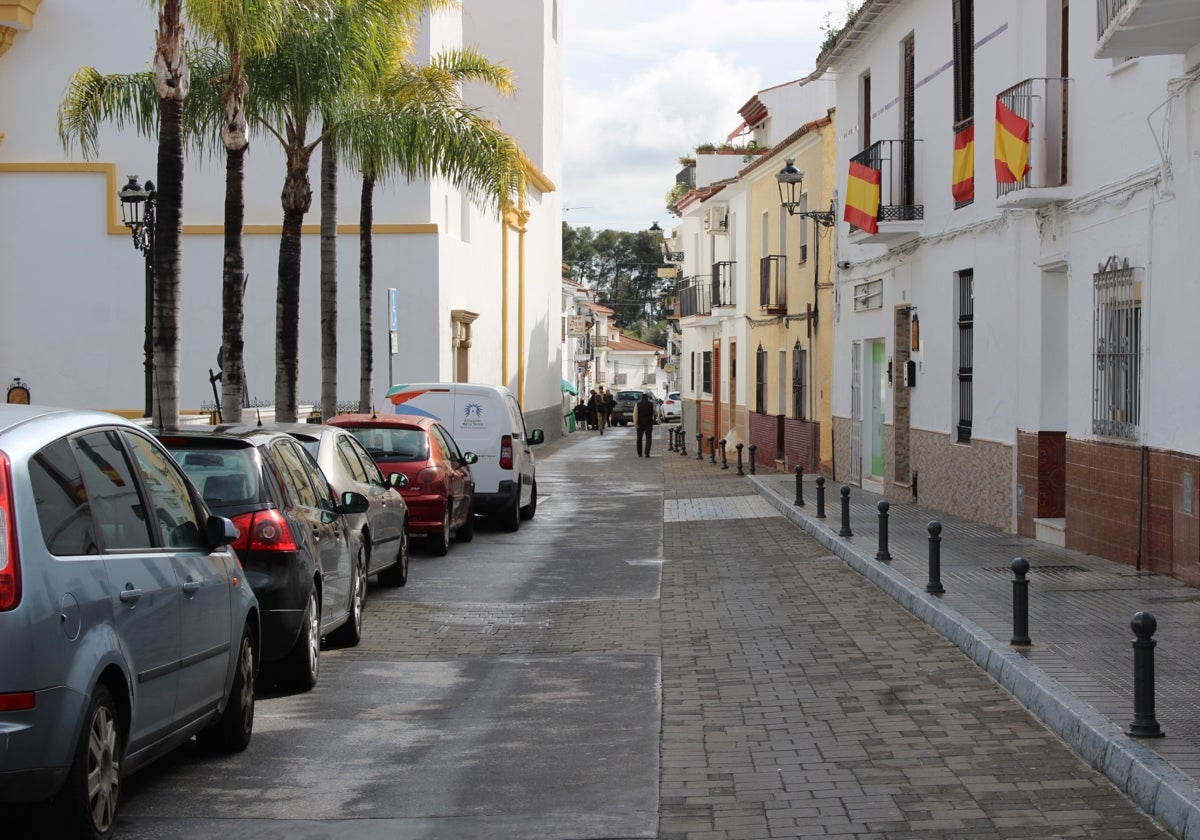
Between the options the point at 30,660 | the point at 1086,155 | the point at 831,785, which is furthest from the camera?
the point at 1086,155

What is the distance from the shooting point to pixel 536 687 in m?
8.95

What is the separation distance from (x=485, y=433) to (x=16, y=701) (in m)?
14.2

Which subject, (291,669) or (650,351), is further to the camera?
A: (650,351)

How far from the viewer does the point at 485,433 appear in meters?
19.0

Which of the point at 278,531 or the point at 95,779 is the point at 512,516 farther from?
the point at 95,779

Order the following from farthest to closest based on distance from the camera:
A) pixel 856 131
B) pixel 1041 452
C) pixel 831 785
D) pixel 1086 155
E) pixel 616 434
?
pixel 616 434
pixel 856 131
pixel 1041 452
pixel 1086 155
pixel 831 785

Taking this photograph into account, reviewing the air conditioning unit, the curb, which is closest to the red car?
the curb

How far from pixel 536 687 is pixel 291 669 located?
1.48 metres

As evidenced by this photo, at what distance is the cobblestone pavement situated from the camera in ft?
19.7

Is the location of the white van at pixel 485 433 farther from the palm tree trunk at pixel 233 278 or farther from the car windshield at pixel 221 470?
the car windshield at pixel 221 470

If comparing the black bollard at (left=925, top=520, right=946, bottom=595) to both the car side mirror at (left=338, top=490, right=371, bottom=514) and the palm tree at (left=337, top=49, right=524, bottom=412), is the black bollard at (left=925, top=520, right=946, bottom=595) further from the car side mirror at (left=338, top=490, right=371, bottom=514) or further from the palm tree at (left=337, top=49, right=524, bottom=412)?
the palm tree at (left=337, top=49, right=524, bottom=412)

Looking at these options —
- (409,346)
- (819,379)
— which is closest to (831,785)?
(819,379)

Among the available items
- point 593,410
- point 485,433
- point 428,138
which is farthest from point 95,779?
point 593,410

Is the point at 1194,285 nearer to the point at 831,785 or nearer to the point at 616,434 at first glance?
the point at 831,785
